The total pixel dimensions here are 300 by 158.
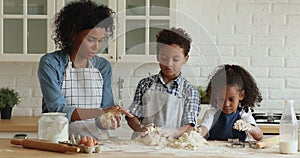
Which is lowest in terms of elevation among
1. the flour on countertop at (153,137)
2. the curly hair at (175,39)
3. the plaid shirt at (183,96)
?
the flour on countertop at (153,137)

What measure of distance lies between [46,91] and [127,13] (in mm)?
1073

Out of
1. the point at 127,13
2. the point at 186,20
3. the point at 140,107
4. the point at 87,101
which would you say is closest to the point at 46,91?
the point at 87,101

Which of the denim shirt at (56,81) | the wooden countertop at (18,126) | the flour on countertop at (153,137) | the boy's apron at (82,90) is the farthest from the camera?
the wooden countertop at (18,126)

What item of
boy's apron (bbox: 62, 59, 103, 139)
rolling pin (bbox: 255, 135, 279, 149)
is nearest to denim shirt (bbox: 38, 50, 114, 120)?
boy's apron (bbox: 62, 59, 103, 139)

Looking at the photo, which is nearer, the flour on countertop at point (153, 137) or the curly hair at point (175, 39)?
the flour on countertop at point (153, 137)

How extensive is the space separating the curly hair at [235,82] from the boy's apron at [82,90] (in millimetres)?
485

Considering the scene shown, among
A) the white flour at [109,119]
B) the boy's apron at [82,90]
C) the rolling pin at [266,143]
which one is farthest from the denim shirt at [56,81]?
the rolling pin at [266,143]

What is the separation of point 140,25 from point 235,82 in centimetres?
98

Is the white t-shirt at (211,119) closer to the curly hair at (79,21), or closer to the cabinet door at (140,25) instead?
the cabinet door at (140,25)

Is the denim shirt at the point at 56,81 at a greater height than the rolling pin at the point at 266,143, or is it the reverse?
the denim shirt at the point at 56,81

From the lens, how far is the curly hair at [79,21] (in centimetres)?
239

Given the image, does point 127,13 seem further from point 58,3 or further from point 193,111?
point 193,111

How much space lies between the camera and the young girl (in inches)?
94.9

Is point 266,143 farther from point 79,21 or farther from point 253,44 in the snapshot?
point 253,44
